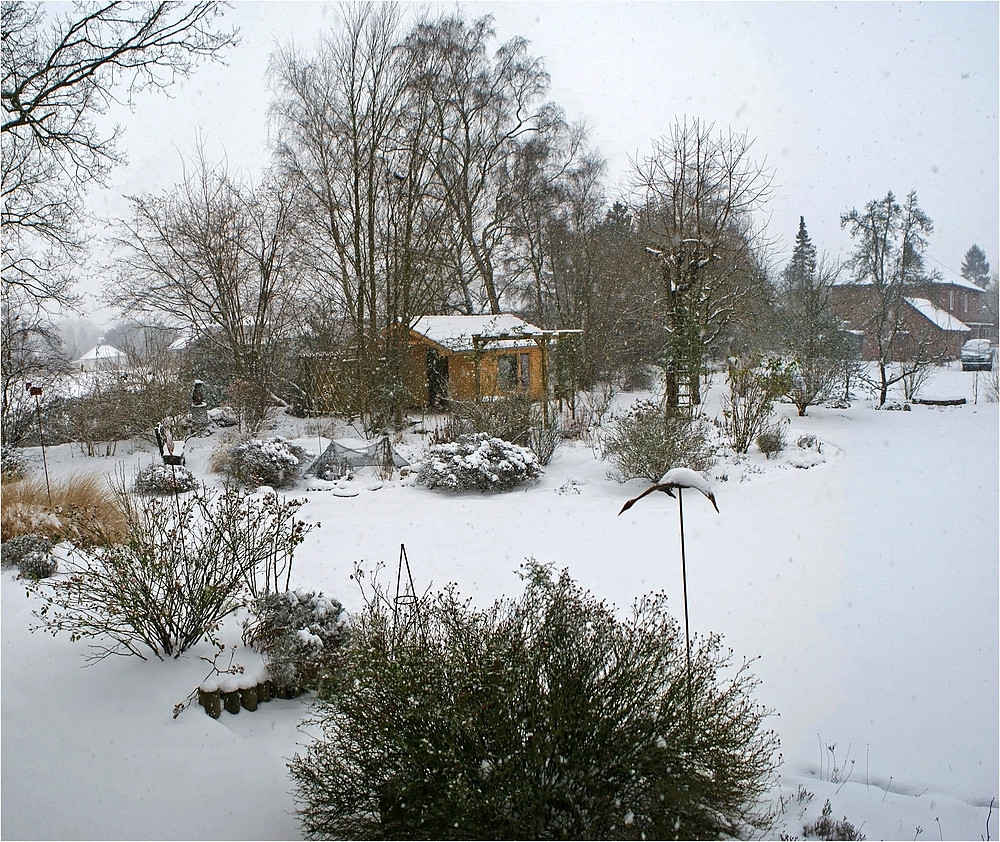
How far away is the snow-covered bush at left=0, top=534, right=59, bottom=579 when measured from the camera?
4.89 meters

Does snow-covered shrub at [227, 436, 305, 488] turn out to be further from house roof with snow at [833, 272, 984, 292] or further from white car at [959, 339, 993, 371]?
white car at [959, 339, 993, 371]

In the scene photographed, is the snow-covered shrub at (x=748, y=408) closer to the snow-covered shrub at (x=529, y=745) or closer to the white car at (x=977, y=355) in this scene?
the snow-covered shrub at (x=529, y=745)

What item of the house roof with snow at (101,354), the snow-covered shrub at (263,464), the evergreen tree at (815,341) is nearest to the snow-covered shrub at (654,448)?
the snow-covered shrub at (263,464)

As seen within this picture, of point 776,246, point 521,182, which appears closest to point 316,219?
point 521,182

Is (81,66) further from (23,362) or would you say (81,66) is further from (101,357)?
(101,357)

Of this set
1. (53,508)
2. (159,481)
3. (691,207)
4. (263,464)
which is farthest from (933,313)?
(53,508)

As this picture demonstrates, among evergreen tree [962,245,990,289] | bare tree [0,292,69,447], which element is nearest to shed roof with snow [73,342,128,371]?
bare tree [0,292,69,447]

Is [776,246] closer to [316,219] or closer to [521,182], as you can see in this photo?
[521,182]

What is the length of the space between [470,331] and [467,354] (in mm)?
1141

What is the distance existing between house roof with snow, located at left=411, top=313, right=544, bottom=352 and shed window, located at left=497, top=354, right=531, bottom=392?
1.67 feet

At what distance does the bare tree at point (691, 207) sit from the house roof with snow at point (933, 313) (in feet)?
19.3

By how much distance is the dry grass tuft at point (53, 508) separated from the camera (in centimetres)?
548

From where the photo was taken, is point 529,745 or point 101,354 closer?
point 529,745

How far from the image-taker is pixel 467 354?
48.1 feet
